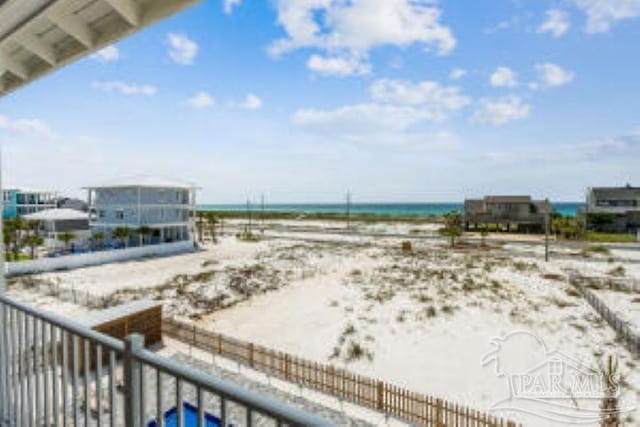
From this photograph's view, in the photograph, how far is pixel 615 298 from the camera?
20.0 meters

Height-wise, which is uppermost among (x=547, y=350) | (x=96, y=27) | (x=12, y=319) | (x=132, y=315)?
(x=96, y=27)

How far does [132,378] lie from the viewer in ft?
7.16

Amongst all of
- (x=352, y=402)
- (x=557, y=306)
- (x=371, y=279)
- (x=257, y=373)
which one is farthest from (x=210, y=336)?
(x=557, y=306)

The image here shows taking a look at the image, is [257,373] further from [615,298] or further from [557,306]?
[615,298]

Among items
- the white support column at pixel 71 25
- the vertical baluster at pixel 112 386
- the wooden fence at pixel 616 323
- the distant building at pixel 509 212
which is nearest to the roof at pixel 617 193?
the distant building at pixel 509 212

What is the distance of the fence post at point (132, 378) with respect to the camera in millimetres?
2162

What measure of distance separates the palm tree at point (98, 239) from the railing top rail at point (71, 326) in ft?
117

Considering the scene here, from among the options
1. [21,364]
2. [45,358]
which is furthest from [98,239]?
[45,358]

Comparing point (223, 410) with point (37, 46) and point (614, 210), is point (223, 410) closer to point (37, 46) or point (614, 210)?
point (37, 46)

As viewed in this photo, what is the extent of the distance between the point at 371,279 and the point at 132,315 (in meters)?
16.1

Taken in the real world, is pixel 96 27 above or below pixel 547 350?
above

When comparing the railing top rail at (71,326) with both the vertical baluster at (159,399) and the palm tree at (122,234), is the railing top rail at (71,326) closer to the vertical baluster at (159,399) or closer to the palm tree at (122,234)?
the vertical baluster at (159,399)

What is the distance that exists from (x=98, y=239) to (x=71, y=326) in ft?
126

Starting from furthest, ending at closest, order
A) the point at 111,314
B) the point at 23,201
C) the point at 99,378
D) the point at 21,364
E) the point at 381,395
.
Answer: the point at 23,201
the point at 111,314
the point at 381,395
the point at 21,364
the point at 99,378
